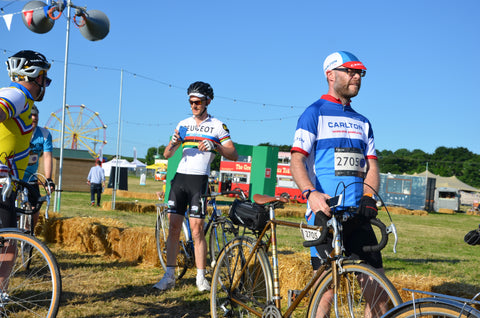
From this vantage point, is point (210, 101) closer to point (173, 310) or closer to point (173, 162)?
point (173, 310)

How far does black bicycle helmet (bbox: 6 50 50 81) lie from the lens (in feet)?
11.3

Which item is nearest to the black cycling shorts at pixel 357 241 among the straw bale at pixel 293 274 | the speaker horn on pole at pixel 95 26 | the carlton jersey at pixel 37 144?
the straw bale at pixel 293 274

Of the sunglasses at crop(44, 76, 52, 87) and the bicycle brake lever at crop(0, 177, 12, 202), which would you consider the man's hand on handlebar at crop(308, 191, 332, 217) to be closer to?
the bicycle brake lever at crop(0, 177, 12, 202)

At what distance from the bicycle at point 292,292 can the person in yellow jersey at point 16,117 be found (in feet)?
5.26

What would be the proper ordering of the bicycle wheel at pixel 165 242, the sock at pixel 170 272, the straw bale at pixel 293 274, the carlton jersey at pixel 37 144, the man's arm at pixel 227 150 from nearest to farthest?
the straw bale at pixel 293 274 → the man's arm at pixel 227 150 → the sock at pixel 170 272 → the bicycle wheel at pixel 165 242 → the carlton jersey at pixel 37 144

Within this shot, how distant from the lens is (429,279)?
15.4 ft

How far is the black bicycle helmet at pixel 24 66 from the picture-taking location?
343 centimetres

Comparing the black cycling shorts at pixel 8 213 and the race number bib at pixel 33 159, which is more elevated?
the race number bib at pixel 33 159

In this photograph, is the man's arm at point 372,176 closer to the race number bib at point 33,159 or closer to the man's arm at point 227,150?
the man's arm at point 227,150

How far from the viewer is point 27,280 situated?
325 cm

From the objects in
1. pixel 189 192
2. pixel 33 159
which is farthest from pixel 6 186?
pixel 33 159

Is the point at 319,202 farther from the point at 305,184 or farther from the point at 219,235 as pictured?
the point at 219,235

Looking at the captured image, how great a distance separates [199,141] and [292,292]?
245 centimetres

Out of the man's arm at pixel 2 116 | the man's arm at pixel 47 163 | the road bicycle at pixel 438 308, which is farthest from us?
the man's arm at pixel 47 163
